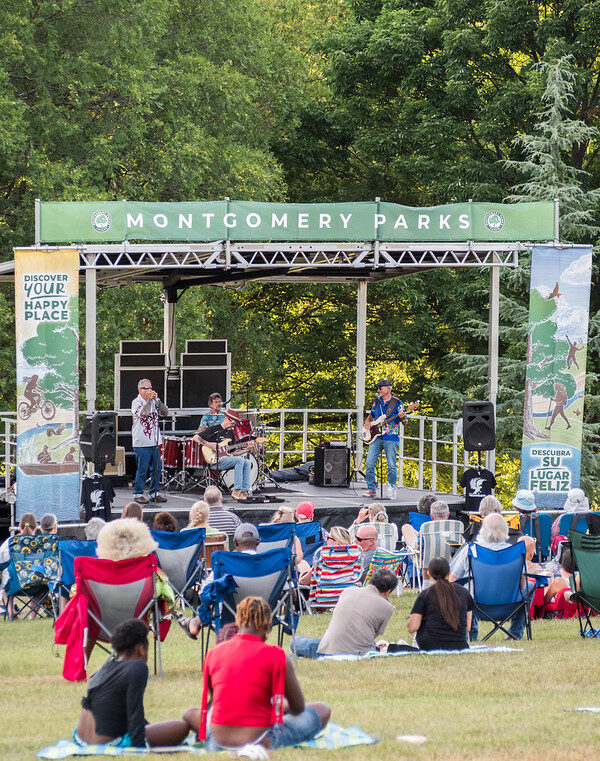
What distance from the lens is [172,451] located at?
15914 mm

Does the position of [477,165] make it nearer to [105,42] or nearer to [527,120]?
[527,120]

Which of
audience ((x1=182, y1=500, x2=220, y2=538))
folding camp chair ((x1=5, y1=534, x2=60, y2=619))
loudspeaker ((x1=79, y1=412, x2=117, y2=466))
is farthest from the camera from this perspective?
loudspeaker ((x1=79, y1=412, x2=117, y2=466))

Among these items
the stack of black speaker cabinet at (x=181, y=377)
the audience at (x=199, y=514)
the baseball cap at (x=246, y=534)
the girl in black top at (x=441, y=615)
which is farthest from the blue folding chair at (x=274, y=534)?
the stack of black speaker cabinet at (x=181, y=377)

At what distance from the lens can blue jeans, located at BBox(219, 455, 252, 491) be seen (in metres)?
14.7

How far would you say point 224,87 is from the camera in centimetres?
2542

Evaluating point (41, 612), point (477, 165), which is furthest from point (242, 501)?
point (477, 165)

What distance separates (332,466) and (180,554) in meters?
7.45

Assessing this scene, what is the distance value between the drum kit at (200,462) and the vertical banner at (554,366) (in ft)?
10.8

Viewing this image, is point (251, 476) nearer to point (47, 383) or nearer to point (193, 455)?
point (193, 455)

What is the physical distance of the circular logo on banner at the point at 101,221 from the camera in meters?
13.6

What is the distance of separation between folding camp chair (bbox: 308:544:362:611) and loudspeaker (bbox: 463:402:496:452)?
448 cm

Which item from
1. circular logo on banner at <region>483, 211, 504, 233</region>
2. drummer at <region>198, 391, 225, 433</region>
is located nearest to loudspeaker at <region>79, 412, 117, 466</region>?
drummer at <region>198, 391, 225, 433</region>

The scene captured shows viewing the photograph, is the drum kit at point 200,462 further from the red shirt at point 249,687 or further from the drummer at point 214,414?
the red shirt at point 249,687

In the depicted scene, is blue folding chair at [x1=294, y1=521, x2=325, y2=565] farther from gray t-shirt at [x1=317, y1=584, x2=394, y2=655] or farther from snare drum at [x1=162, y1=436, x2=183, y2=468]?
snare drum at [x1=162, y1=436, x2=183, y2=468]
